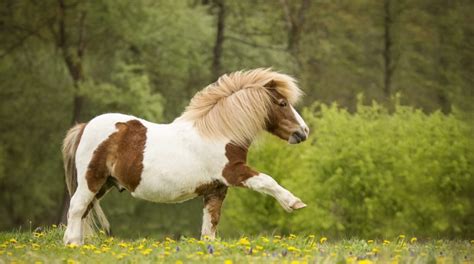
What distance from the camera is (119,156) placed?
31.2 ft

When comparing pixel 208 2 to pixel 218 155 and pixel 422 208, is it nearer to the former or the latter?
pixel 422 208

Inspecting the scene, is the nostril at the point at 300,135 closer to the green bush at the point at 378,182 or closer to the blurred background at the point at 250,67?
the blurred background at the point at 250,67

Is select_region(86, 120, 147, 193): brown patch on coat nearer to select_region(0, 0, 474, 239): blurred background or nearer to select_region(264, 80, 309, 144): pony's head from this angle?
select_region(264, 80, 309, 144): pony's head

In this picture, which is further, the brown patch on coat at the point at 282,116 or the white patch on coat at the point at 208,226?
the brown patch on coat at the point at 282,116

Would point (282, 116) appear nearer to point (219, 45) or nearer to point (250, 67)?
point (250, 67)

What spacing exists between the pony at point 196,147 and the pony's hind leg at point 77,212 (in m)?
0.01

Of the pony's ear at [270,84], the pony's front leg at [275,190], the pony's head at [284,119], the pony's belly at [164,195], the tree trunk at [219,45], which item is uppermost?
the pony's ear at [270,84]

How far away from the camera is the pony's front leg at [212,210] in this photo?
9.22 metres

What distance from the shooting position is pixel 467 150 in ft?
84.1

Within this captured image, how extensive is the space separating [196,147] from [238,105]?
70 cm

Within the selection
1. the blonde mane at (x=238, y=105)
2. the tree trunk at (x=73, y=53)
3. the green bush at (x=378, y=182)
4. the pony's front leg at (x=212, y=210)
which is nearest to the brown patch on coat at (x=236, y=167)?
the blonde mane at (x=238, y=105)

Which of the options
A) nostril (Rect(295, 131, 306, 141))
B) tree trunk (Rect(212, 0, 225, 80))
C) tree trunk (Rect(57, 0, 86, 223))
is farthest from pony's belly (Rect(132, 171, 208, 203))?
tree trunk (Rect(212, 0, 225, 80))

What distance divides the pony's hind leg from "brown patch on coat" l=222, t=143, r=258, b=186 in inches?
70.5

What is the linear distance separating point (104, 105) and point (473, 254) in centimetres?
2276
